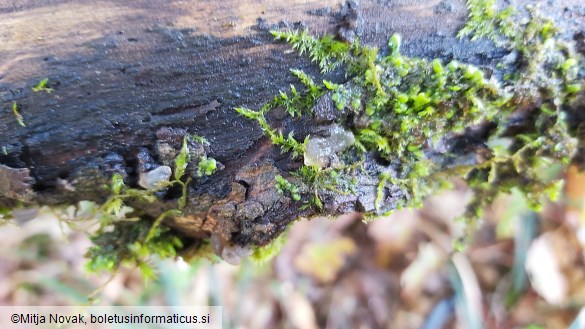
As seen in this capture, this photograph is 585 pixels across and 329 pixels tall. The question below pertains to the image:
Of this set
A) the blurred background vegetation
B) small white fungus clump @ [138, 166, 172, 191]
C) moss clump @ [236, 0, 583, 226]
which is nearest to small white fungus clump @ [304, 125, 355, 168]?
moss clump @ [236, 0, 583, 226]

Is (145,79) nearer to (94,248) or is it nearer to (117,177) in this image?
(117,177)

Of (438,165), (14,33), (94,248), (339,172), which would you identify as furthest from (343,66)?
(94,248)

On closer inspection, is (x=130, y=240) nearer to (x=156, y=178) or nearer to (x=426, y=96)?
(x=156, y=178)

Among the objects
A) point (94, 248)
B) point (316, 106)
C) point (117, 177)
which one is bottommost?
point (94, 248)

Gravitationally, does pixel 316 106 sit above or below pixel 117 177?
above

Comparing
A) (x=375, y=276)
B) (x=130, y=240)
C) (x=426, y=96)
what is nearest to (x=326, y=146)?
(x=426, y=96)

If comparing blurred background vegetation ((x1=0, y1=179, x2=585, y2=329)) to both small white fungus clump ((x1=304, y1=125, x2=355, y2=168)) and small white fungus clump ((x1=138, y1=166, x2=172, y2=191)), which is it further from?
small white fungus clump ((x1=304, y1=125, x2=355, y2=168))
